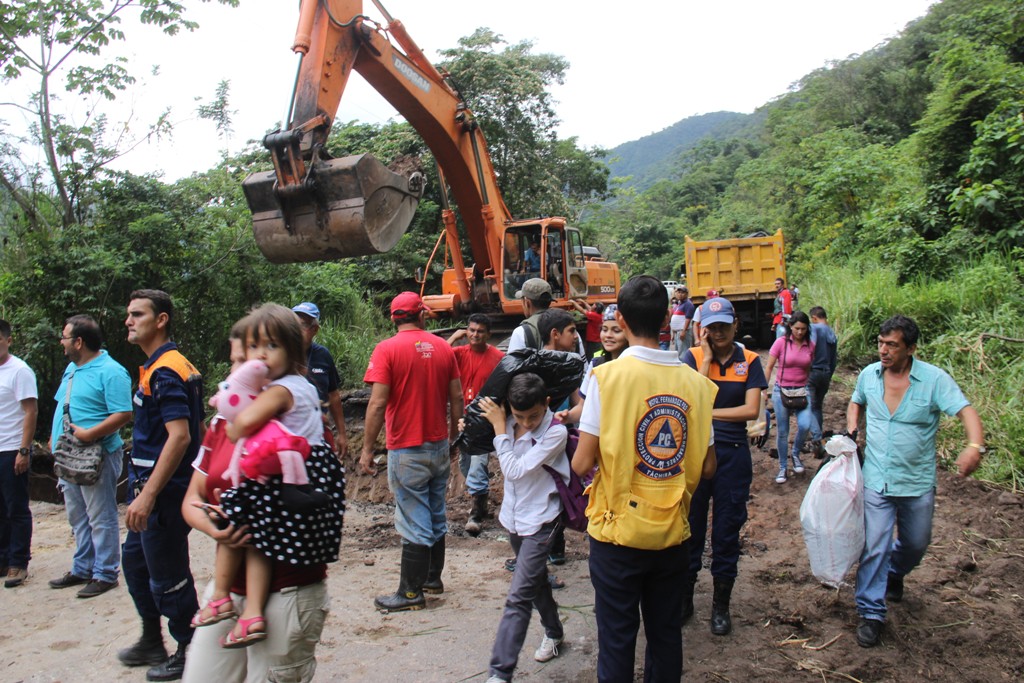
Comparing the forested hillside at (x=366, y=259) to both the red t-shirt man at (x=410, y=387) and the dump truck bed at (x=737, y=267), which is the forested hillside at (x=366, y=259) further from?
the red t-shirt man at (x=410, y=387)

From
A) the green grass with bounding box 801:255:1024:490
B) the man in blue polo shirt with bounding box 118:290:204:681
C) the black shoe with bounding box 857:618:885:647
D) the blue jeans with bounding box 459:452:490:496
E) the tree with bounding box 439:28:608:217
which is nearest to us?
the man in blue polo shirt with bounding box 118:290:204:681

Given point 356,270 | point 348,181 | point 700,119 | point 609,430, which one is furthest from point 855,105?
point 700,119

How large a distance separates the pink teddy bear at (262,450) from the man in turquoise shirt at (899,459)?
3183 millimetres

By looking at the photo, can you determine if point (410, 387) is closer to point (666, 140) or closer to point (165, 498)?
point (165, 498)

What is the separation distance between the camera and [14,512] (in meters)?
5.18

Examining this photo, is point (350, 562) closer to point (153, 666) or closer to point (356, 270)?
point (153, 666)

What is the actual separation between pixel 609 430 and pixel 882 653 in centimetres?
241

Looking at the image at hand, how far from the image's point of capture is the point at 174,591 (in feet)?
11.2

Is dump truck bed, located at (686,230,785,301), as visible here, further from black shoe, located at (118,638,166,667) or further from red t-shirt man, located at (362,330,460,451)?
black shoe, located at (118,638,166,667)

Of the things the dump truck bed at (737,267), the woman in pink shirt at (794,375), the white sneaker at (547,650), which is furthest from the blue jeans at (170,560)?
the dump truck bed at (737,267)

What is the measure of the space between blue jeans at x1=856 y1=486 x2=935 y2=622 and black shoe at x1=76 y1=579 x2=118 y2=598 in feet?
15.5

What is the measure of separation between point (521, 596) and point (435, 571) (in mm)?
1508

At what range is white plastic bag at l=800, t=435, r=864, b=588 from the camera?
4.06 metres

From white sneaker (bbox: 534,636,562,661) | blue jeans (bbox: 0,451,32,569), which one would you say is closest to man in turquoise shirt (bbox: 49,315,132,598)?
blue jeans (bbox: 0,451,32,569)
